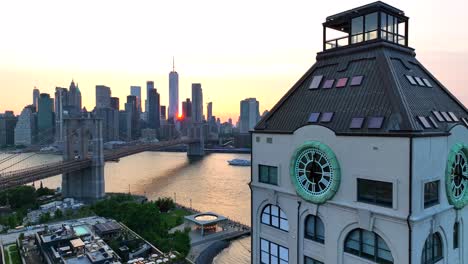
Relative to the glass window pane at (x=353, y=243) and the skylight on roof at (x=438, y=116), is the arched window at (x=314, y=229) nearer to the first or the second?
the glass window pane at (x=353, y=243)

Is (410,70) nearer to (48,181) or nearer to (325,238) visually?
(325,238)

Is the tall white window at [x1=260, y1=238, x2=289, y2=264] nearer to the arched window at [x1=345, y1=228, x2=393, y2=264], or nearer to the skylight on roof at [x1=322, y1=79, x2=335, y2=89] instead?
the arched window at [x1=345, y1=228, x2=393, y2=264]

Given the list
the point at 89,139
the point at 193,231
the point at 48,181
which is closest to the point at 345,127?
the point at 193,231

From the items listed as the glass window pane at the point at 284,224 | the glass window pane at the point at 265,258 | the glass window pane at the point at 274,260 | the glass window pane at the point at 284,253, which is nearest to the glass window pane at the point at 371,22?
the glass window pane at the point at 284,224

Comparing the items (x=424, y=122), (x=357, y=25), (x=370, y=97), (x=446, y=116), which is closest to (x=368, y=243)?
(x=424, y=122)

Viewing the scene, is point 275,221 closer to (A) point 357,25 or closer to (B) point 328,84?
(B) point 328,84
